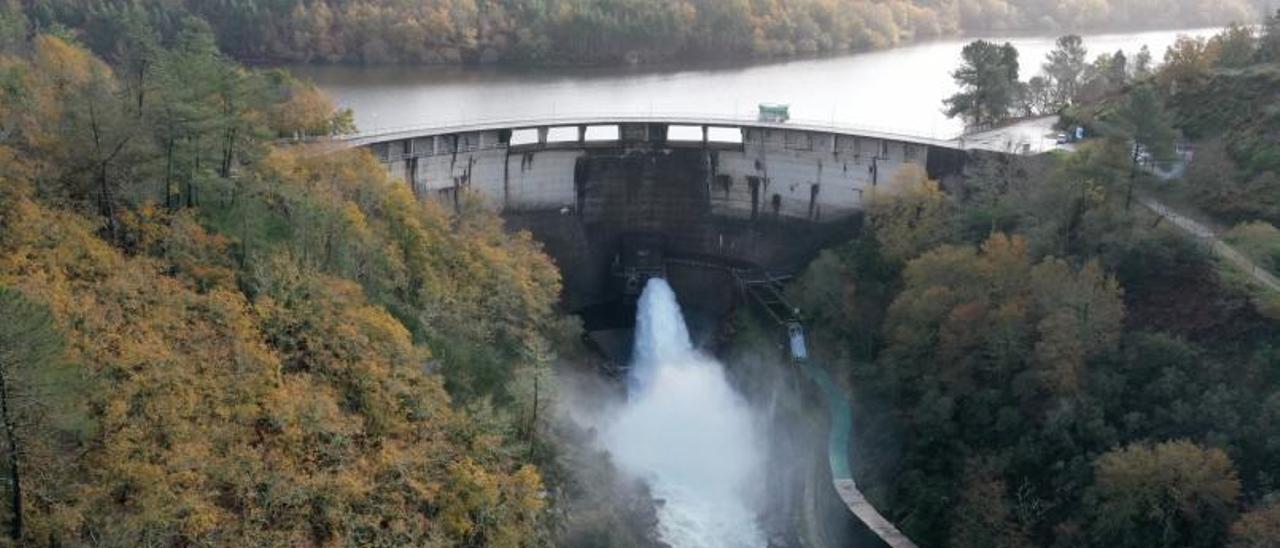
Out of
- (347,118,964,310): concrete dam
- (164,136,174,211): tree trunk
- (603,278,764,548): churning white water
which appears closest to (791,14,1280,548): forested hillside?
(603,278,764,548): churning white water

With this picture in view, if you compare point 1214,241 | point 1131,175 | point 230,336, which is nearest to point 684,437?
point 1131,175

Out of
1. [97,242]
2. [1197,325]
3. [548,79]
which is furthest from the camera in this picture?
[548,79]

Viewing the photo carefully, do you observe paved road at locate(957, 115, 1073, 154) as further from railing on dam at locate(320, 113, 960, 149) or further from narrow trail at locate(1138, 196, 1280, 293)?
narrow trail at locate(1138, 196, 1280, 293)

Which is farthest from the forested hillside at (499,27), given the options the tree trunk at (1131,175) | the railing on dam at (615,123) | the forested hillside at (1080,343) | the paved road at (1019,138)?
the tree trunk at (1131,175)

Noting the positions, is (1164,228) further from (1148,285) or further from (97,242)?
(97,242)

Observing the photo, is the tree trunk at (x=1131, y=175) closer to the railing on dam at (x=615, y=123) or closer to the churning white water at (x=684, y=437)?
the railing on dam at (x=615, y=123)

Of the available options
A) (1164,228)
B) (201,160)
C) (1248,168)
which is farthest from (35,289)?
(1248,168)

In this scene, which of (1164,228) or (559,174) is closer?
(1164,228)

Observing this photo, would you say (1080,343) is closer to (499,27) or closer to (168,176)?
(168,176)
